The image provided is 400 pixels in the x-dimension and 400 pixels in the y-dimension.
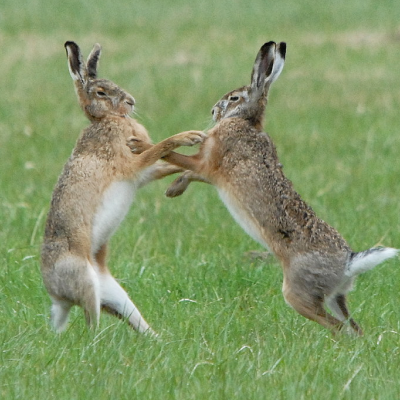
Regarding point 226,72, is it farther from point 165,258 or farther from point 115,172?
point 115,172

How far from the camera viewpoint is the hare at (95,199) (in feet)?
17.6

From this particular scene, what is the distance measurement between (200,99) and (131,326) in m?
9.25

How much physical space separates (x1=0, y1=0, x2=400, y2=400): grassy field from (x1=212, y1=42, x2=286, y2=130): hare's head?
3.27 ft

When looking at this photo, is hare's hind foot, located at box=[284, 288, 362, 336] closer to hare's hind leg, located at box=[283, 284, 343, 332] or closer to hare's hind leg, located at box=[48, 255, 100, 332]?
hare's hind leg, located at box=[283, 284, 343, 332]

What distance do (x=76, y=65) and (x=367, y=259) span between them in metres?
2.32

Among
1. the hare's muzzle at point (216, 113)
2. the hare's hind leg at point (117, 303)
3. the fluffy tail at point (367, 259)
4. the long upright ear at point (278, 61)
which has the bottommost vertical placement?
the fluffy tail at point (367, 259)

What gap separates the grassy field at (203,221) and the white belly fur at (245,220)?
0.43 metres

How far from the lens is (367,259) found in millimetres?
5180

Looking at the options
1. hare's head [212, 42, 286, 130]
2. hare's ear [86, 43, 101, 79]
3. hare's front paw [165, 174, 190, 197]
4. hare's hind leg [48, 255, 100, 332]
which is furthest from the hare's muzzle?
hare's hind leg [48, 255, 100, 332]

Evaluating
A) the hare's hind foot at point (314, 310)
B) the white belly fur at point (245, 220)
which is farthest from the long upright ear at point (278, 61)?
the hare's hind foot at point (314, 310)

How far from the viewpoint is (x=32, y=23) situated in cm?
2111

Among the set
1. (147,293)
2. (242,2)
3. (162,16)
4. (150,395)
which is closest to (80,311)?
(147,293)

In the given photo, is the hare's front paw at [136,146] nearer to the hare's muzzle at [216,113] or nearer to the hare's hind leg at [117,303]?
the hare's muzzle at [216,113]

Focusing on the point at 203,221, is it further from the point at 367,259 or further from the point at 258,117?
the point at 367,259
